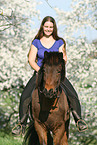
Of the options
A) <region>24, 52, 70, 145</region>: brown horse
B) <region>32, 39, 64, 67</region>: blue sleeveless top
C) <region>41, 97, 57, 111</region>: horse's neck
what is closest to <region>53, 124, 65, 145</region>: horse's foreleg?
Answer: <region>24, 52, 70, 145</region>: brown horse

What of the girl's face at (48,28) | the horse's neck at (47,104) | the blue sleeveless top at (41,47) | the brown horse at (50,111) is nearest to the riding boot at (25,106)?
the brown horse at (50,111)

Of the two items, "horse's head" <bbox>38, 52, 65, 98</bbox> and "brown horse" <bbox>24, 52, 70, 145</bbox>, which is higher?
"horse's head" <bbox>38, 52, 65, 98</bbox>

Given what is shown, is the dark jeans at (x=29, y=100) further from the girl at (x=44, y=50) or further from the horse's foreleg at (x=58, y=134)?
the horse's foreleg at (x=58, y=134)

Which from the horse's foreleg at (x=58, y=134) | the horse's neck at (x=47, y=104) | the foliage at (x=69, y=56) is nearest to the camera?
the horse's neck at (x=47, y=104)

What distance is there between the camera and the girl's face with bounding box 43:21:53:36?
216 inches

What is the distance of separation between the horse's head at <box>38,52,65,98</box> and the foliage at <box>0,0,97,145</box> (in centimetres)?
1006

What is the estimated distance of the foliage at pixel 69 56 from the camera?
14805mm

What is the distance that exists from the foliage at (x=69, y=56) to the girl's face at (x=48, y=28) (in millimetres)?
8984

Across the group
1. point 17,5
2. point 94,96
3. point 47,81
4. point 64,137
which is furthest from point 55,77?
point 17,5

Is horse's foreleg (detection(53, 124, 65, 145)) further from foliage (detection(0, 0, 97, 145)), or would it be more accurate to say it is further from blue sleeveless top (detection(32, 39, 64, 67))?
foliage (detection(0, 0, 97, 145))

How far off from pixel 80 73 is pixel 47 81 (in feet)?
38.3

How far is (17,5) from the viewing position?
1592cm

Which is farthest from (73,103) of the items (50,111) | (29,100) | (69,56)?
(69,56)

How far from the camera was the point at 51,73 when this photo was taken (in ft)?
14.2
